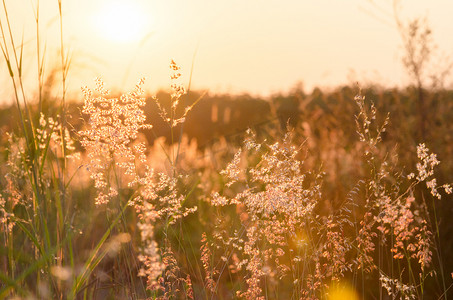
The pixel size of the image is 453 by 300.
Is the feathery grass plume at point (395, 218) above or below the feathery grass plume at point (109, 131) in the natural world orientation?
below

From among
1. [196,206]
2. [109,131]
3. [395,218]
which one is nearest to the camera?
[109,131]

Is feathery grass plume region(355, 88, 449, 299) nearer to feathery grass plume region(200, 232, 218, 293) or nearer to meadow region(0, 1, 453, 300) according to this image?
meadow region(0, 1, 453, 300)

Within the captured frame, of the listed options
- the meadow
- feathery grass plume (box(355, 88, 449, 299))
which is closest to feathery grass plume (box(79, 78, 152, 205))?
the meadow

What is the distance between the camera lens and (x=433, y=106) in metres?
4.23

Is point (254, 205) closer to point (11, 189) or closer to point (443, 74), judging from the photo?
point (11, 189)

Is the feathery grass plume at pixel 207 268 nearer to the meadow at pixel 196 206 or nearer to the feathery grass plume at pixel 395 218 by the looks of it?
the meadow at pixel 196 206

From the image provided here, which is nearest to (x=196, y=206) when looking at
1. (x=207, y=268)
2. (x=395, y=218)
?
(x=207, y=268)

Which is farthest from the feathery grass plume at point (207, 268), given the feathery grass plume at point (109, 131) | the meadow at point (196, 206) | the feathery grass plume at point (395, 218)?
the feathery grass plume at point (395, 218)

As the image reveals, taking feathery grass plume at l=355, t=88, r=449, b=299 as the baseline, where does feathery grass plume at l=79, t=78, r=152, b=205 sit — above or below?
above

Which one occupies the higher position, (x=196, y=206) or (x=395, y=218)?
(x=196, y=206)

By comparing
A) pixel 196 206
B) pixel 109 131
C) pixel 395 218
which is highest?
pixel 109 131

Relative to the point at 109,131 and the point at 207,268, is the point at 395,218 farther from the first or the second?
the point at 109,131

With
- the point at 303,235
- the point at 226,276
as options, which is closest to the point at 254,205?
the point at 303,235

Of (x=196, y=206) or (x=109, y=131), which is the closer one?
(x=109, y=131)
